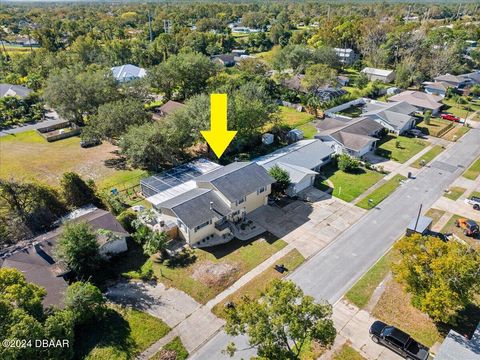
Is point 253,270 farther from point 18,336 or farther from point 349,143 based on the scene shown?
point 349,143

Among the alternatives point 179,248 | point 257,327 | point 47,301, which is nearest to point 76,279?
point 47,301

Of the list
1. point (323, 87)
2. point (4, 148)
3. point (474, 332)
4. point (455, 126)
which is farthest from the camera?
point (323, 87)

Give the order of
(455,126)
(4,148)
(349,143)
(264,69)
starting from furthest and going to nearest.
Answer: (264,69)
(455,126)
(4,148)
(349,143)

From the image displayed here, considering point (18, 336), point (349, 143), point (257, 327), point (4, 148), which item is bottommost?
point (4, 148)

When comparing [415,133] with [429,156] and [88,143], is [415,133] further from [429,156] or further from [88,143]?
[88,143]

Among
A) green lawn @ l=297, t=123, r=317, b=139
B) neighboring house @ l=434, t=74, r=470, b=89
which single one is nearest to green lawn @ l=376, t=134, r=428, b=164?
green lawn @ l=297, t=123, r=317, b=139

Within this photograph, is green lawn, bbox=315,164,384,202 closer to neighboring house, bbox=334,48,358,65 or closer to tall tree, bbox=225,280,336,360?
tall tree, bbox=225,280,336,360
